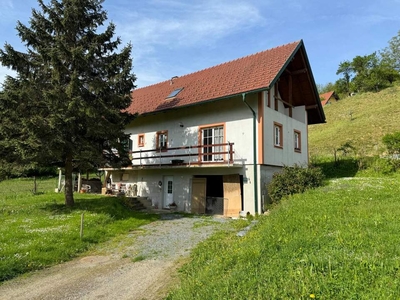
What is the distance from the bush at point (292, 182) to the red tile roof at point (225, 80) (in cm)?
436

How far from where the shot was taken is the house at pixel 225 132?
14.1 metres

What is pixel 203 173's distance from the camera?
15789mm

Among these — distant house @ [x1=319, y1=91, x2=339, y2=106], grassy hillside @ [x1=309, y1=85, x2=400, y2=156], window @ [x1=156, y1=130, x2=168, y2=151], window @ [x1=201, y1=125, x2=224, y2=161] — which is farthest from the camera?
distant house @ [x1=319, y1=91, x2=339, y2=106]

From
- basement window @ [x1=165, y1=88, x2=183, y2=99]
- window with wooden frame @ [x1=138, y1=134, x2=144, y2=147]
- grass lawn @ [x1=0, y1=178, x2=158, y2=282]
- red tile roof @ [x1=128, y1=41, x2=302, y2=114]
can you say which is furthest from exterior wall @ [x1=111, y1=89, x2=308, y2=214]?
grass lawn @ [x1=0, y1=178, x2=158, y2=282]

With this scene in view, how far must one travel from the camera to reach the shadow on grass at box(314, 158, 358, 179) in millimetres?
20781

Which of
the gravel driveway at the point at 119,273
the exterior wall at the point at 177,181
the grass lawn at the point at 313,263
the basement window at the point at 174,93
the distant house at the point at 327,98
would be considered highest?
the distant house at the point at 327,98

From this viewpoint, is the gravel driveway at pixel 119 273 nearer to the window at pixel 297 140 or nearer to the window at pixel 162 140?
the window at pixel 162 140

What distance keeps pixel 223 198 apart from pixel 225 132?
3.48 m

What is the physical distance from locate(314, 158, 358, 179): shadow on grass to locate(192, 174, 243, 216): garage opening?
964 centimetres

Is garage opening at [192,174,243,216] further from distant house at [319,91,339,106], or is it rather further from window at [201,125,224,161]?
distant house at [319,91,339,106]

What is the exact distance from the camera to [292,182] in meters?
13.2

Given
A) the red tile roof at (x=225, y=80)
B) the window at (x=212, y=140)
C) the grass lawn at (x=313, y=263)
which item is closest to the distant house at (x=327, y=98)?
the red tile roof at (x=225, y=80)

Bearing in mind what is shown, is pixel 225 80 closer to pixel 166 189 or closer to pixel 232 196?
pixel 232 196

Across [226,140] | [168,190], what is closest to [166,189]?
[168,190]
